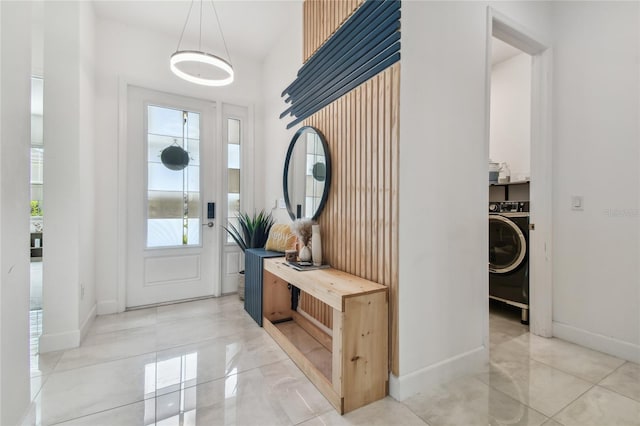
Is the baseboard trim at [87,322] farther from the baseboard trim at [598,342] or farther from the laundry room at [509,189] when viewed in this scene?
the baseboard trim at [598,342]

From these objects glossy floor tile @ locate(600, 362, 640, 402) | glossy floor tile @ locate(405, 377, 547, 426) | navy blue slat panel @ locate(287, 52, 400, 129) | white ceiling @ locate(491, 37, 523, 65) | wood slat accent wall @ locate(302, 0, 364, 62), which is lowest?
glossy floor tile @ locate(405, 377, 547, 426)

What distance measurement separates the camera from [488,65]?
6.77 ft

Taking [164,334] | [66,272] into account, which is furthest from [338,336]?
[66,272]

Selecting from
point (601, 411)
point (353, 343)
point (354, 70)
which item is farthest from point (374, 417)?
point (354, 70)

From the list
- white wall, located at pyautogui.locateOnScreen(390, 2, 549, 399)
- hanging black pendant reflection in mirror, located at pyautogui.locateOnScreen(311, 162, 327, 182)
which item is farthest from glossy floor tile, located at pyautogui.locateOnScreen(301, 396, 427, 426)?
hanging black pendant reflection in mirror, located at pyautogui.locateOnScreen(311, 162, 327, 182)

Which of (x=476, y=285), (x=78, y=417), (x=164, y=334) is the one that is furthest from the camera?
(x=164, y=334)

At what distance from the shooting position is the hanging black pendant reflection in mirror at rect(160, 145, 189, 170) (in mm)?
3340

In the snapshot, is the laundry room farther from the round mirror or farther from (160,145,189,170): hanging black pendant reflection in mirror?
(160,145,189,170): hanging black pendant reflection in mirror

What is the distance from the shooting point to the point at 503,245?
2943 millimetres

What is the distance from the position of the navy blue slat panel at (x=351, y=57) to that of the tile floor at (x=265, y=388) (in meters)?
1.98

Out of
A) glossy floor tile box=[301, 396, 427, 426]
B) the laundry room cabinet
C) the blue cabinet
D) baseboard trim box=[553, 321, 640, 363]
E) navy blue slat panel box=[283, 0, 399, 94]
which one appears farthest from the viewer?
the laundry room cabinet

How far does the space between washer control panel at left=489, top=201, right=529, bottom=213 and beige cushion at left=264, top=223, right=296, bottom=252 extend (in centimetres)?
215

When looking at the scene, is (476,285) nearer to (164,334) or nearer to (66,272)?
(164,334)

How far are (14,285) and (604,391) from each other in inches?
126
